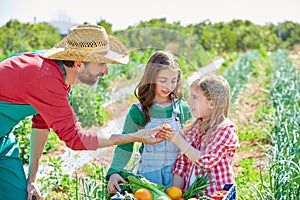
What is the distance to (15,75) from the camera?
2.35 m

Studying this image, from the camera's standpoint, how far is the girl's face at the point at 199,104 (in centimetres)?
253

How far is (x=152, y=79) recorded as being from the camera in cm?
229

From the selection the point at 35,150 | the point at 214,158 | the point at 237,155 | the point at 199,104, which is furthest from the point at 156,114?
the point at 237,155

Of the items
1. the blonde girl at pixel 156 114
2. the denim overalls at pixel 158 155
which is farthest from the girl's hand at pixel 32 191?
the denim overalls at pixel 158 155

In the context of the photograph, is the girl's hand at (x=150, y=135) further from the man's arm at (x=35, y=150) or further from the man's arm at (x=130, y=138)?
the man's arm at (x=35, y=150)

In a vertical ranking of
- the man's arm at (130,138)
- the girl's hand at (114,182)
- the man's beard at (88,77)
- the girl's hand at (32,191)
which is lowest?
the girl's hand at (32,191)

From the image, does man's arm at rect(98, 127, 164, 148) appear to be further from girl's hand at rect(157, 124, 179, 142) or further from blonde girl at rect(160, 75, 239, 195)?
blonde girl at rect(160, 75, 239, 195)

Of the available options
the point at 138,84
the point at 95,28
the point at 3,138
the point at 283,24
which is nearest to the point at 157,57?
the point at 138,84

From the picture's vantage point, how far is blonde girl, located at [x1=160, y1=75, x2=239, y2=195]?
2525mm

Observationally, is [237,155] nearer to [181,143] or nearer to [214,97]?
[214,97]

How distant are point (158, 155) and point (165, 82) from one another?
0.42m

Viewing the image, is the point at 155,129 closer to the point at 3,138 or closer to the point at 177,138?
the point at 177,138

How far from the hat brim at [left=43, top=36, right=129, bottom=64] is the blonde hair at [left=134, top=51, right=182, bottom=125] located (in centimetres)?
12

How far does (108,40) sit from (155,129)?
454 mm
